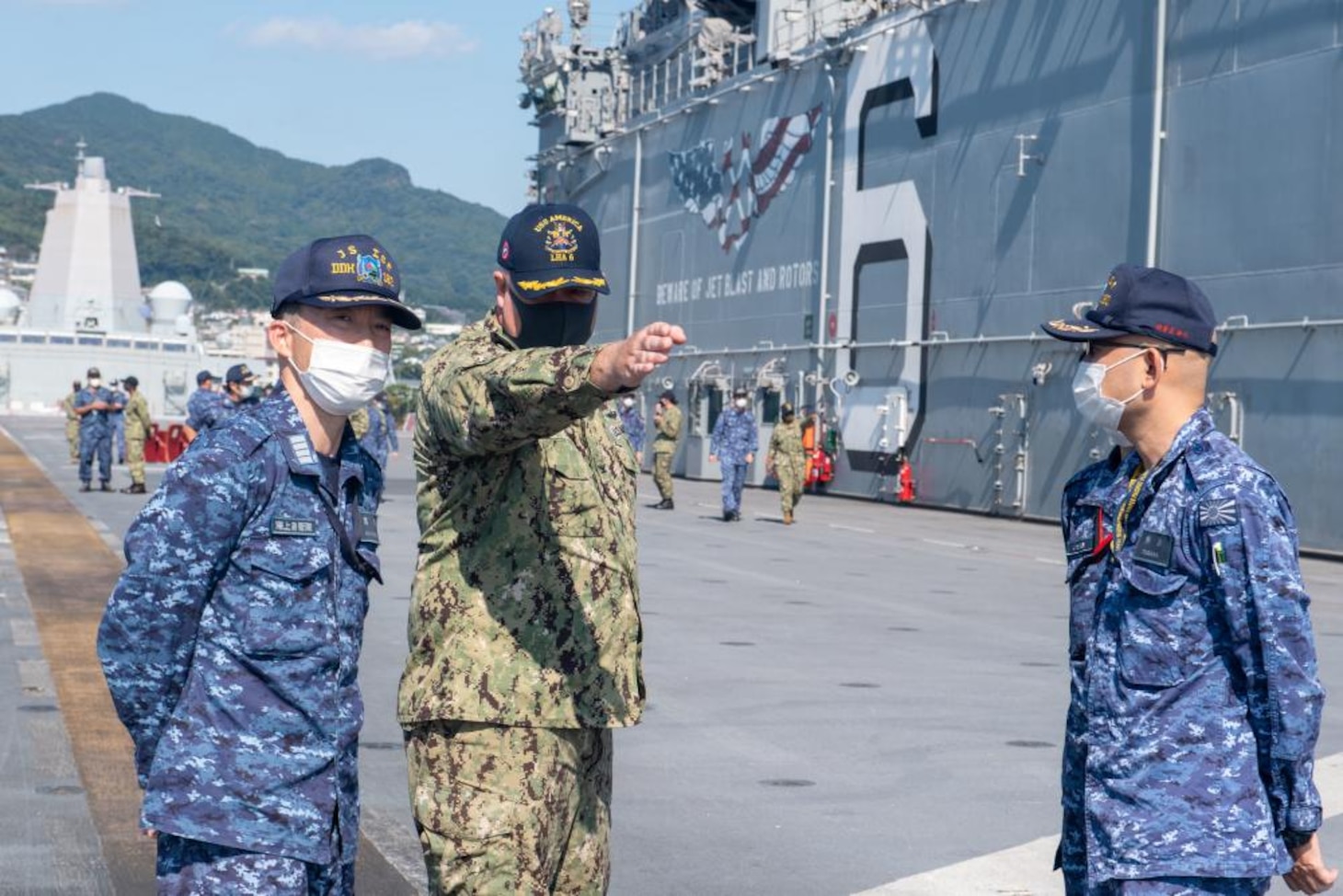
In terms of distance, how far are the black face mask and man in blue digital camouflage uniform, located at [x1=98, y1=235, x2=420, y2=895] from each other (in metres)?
0.39

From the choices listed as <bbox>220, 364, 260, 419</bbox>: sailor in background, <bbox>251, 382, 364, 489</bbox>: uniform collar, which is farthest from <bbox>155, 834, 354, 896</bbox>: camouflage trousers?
<bbox>220, 364, 260, 419</bbox>: sailor in background

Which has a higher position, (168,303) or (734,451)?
(168,303)

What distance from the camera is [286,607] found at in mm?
3520

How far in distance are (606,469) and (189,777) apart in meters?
1.13

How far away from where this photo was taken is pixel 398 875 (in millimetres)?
6141

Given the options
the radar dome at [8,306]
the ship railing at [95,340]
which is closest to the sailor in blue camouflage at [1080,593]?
the ship railing at [95,340]

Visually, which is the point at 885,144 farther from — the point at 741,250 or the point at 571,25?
the point at 571,25

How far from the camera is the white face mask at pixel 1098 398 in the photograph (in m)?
3.82

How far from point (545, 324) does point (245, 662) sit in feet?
3.14

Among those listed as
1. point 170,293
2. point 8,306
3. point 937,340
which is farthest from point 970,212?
point 8,306

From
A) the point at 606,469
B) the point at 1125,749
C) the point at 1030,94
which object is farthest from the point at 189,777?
the point at 1030,94

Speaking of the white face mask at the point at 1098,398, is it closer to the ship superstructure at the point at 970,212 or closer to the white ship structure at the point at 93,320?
the ship superstructure at the point at 970,212

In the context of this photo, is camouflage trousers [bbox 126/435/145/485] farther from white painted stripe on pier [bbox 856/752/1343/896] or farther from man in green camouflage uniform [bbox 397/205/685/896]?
man in green camouflage uniform [bbox 397/205/685/896]

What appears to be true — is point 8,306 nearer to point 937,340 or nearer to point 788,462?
point 937,340
